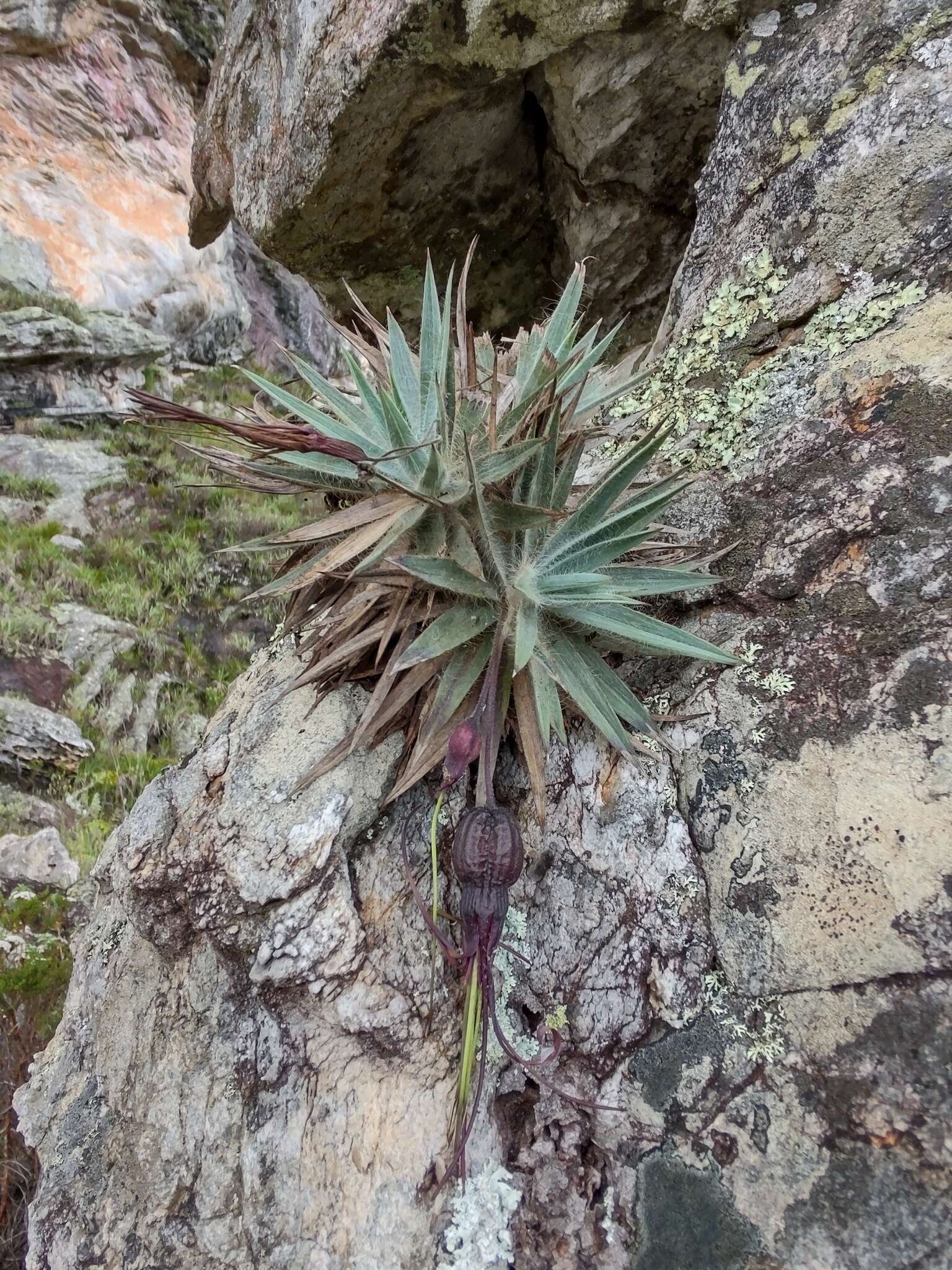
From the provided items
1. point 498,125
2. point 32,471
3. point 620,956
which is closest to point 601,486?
point 620,956

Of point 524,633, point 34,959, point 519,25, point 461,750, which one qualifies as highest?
point 519,25

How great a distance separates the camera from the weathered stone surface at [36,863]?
4.35 m

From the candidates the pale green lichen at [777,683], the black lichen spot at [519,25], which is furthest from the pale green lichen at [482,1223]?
the black lichen spot at [519,25]

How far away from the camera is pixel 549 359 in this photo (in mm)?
1978

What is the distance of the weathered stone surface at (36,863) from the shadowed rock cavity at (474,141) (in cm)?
391

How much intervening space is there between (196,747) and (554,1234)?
183 centimetres

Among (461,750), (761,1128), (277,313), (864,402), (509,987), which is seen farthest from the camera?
(277,313)

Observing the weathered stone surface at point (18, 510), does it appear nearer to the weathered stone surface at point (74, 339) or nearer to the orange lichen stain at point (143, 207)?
the weathered stone surface at point (74, 339)

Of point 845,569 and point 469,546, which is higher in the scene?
point 845,569

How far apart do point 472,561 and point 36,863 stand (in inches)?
158

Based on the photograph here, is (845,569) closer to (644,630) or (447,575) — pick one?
(644,630)

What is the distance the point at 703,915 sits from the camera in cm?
176

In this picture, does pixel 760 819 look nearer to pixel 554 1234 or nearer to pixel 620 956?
pixel 620 956

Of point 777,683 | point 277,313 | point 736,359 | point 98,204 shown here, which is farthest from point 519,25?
point 277,313
